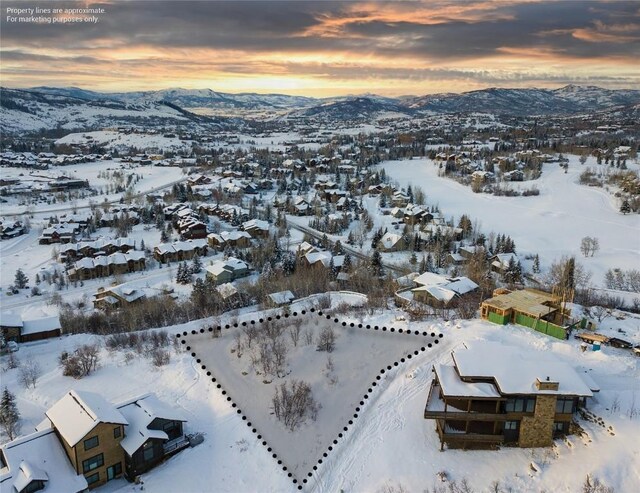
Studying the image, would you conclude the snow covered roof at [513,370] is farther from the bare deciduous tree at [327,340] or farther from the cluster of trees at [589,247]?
the cluster of trees at [589,247]

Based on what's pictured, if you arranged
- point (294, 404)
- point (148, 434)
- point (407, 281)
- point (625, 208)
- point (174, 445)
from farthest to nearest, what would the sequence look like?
point (625, 208), point (407, 281), point (174, 445), point (148, 434), point (294, 404)


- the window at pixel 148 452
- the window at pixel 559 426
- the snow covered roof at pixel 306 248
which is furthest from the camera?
the snow covered roof at pixel 306 248

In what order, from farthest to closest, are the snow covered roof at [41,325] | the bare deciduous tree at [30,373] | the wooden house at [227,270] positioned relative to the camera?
1. the wooden house at [227,270]
2. the snow covered roof at [41,325]
3. the bare deciduous tree at [30,373]

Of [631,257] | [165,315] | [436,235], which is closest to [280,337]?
[165,315]

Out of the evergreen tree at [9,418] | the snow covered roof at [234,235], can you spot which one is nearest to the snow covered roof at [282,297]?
the evergreen tree at [9,418]

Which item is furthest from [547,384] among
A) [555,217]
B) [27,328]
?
[555,217]

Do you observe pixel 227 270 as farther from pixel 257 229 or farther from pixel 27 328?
pixel 27 328
